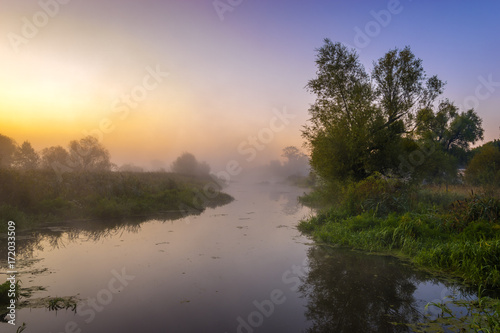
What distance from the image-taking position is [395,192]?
1433 centimetres

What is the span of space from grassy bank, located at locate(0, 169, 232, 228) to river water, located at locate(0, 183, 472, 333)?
8.97ft

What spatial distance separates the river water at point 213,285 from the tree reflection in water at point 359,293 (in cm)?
2

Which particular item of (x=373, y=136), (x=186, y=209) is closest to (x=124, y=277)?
(x=186, y=209)

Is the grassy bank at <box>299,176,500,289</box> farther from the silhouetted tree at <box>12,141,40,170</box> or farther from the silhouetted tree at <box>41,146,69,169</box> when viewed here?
the silhouetted tree at <box>12,141,40,170</box>

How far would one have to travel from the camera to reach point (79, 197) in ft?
54.7

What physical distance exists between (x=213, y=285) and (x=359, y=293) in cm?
342

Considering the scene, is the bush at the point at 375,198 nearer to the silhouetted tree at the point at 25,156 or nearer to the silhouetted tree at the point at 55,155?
the silhouetted tree at the point at 55,155

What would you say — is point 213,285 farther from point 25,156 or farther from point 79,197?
point 25,156

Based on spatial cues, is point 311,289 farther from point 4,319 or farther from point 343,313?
point 4,319

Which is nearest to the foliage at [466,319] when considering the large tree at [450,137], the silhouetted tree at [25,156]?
the large tree at [450,137]

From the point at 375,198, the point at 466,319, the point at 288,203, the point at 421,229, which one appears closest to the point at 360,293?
the point at 466,319

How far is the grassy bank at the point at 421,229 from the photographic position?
7.38 m

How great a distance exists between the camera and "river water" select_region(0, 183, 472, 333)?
5105mm

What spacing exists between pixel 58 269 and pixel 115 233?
4.72 m
